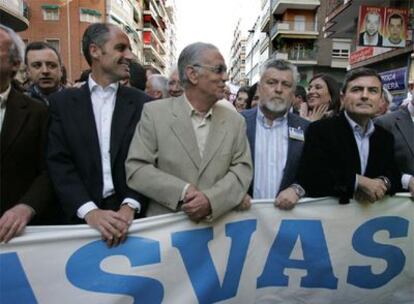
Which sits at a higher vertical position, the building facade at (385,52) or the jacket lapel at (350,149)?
the building facade at (385,52)

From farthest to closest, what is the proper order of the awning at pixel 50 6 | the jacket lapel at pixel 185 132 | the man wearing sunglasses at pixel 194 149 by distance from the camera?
the awning at pixel 50 6, the jacket lapel at pixel 185 132, the man wearing sunglasses at pixel 194 149

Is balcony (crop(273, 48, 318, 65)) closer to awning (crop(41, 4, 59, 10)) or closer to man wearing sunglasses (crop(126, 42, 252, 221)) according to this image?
awning (crop(41, 4, 59, 10))

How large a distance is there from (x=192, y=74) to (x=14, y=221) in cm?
127

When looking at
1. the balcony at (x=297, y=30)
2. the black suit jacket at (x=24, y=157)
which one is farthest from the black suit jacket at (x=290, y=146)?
the balcony at (x=297, y=30)

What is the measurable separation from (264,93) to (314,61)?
33.9 m

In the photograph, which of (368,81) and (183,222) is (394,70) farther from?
(183,222)

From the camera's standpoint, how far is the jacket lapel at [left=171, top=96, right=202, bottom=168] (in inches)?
97.6

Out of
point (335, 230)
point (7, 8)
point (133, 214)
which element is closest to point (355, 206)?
point (335, 230)

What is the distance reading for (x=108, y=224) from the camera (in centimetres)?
228

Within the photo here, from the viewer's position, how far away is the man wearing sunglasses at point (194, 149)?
2.37 metres

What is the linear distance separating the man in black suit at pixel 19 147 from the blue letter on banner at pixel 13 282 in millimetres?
199

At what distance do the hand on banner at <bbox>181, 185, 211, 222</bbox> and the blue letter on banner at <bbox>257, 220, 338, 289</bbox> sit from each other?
674mm

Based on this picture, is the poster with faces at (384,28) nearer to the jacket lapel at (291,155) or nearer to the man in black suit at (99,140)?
the jacket lapel at (291,155)

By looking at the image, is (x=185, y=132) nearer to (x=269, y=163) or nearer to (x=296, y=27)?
(x=269, y=163)
